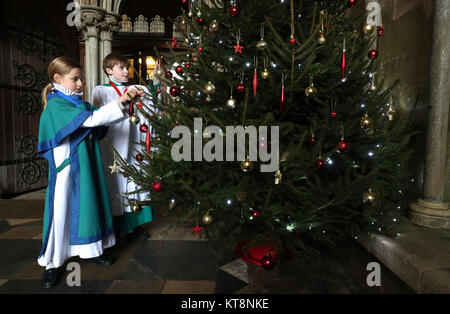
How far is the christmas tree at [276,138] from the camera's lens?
61.4 inches

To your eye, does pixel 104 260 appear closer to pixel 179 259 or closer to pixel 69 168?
pixel 179 259

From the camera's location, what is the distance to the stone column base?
206cm

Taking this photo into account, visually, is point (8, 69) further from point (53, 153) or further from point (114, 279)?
point (114, 279)

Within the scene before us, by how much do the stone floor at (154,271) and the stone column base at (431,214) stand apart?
734 millimetres

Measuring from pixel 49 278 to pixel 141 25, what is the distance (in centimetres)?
750

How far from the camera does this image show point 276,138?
1.58m

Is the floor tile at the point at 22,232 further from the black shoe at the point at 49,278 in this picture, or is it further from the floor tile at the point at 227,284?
the floor tile at the point at 227,284

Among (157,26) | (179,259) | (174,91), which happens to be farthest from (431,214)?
(157,26)

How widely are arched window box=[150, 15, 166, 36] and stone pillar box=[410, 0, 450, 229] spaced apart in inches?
273

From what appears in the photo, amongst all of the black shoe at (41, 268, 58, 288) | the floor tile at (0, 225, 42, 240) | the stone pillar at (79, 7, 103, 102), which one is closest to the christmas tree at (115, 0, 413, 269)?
the black shoe at (41, 268, 58, 288)

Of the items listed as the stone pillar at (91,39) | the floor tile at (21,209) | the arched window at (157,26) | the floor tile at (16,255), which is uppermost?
the arched window at (157,26)

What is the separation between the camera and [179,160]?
5.63ft

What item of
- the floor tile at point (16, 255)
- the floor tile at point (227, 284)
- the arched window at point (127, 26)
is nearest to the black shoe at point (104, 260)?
the floor tile at point (16, 255)
